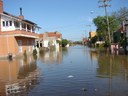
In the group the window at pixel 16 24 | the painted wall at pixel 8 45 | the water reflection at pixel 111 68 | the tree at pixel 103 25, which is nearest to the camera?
the water reflection at pixel 111 68

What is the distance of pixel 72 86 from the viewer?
12953 millimetres

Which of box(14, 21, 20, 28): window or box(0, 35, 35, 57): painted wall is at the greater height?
box(14, 21, 20, 28): window

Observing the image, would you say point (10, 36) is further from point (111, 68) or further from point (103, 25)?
point (103, 25)

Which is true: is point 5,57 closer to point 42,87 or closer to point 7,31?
point 7,31

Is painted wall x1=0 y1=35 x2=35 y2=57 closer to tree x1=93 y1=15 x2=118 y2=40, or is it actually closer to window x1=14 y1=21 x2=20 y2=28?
window x1=14 y1=21 x2=20 y2=28

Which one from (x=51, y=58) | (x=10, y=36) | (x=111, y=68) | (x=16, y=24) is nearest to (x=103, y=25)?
(x=16, y=24)

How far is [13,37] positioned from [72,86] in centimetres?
3259

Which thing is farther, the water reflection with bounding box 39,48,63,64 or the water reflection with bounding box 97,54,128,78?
the water reflection with bounding box 39,48,63,64

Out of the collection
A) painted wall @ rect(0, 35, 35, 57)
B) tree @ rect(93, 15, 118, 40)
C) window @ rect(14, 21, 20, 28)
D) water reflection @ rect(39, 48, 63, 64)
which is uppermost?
tree @ rect(93, 15, 118, 40)

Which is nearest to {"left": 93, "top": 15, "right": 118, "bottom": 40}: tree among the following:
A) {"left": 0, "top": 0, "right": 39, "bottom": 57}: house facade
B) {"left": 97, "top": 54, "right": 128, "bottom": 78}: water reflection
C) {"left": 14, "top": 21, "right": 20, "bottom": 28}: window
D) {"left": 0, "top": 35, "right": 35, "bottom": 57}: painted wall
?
{"left": 14, "top": 21, "right": 20, "bottom": 28}: window

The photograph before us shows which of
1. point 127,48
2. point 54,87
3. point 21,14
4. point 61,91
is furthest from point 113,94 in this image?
point 21,14

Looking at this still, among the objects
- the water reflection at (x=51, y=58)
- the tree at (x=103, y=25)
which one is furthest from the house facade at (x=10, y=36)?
the tree at (x=103, y=25)

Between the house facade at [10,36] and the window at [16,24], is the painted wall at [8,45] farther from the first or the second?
the window at [16,24]

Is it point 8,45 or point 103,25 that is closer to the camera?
point 8,45
